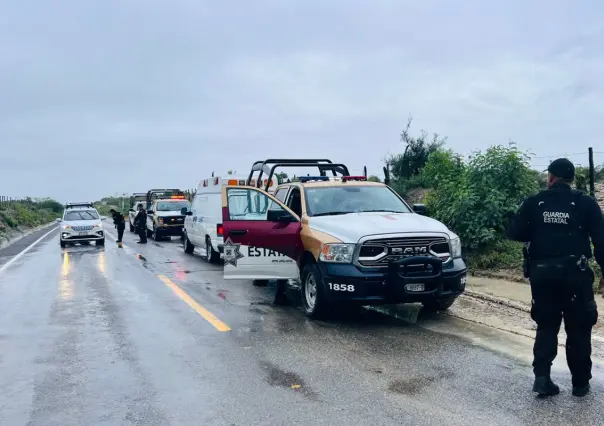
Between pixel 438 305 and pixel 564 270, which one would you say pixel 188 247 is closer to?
pixel 438 305

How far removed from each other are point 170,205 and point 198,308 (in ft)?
61.2

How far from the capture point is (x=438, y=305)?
8961mm

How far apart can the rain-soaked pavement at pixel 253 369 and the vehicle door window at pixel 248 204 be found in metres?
1.41

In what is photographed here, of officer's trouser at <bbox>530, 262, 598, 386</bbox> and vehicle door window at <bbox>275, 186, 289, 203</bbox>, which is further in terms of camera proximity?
vehicle door window at <bbox>275, 186, 289, 203</bbox>

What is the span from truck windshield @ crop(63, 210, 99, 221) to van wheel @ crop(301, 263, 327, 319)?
18.1 meters

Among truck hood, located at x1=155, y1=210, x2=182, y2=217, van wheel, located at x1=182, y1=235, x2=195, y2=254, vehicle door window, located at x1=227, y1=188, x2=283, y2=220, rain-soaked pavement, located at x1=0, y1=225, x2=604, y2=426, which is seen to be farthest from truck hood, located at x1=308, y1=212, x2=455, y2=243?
truck hood, located at x1=155, y1=210, x2=182, y2=217

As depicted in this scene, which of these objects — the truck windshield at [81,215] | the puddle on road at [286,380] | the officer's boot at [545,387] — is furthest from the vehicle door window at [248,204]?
the truck windshield at [81,215]

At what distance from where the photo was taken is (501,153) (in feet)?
45.1

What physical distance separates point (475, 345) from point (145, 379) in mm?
3600

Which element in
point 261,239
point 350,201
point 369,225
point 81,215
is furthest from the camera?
point 81,215

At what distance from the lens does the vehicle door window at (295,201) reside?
31.2 ft

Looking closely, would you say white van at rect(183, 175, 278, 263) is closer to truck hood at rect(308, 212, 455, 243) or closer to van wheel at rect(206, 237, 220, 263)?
van wheel at rect(206, 237, 220, 263)

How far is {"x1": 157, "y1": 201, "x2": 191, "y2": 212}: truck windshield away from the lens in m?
27.2

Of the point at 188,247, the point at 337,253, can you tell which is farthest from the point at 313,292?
the point at 188,247
